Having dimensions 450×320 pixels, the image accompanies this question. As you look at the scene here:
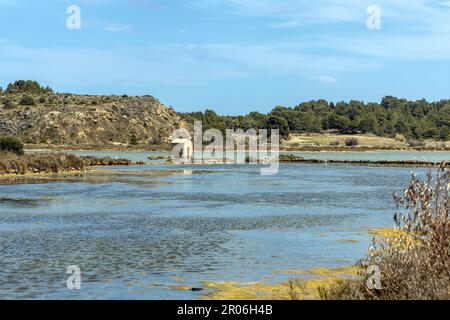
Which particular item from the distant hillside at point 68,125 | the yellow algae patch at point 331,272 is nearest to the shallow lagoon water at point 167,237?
the yellow algae patch at point 331,272

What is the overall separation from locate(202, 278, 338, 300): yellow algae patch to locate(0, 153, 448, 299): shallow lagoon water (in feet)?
1.98

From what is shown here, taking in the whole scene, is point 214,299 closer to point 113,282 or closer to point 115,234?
point 113,282

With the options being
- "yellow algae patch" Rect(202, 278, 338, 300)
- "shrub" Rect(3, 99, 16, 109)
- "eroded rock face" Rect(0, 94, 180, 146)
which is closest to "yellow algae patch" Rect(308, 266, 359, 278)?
"yellow algae patch" Rect(202, 278, 338, 300)

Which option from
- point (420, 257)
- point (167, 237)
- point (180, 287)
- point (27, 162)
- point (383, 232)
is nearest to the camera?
point (420, 257)

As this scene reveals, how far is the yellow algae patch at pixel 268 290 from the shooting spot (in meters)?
15.4

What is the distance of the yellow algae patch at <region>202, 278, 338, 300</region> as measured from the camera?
15414mm

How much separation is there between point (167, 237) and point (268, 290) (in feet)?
33.5

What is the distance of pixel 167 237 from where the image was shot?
25891 millimetres

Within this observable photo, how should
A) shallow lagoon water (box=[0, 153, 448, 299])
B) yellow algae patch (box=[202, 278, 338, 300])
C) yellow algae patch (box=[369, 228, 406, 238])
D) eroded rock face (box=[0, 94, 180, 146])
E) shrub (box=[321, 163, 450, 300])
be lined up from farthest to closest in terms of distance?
eroded rock face (box=[0, 94, 180, 146])
yellow algae patch (box=[369, 228, 406, 238])
shallow lagoon water (box=[0, 153, 448, 299])
yellow algae patch (box=[202, 278, 338, 300])
shrub (box=[321, 163, 450, 300])

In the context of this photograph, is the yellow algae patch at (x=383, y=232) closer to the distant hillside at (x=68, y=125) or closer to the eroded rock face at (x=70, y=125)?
the eroded rock face at (x=70, y=125)

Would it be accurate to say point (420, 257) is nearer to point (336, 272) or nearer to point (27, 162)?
point (336, 272)

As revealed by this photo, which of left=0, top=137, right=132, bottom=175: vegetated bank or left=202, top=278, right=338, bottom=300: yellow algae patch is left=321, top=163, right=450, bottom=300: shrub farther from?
left=0, top=137, right=132, bottom=175: vegetated bank

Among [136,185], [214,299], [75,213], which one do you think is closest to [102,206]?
[75,213]

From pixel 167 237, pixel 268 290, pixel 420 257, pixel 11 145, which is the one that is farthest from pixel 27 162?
pixel 420 257
